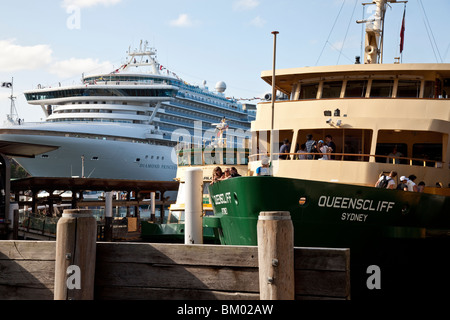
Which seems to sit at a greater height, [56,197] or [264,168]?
[264,168]

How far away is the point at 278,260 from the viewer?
20.0 ft

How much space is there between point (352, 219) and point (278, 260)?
6117mm

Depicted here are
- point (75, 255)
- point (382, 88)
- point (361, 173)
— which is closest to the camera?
point (75, 255)

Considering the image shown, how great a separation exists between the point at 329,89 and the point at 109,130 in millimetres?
36189

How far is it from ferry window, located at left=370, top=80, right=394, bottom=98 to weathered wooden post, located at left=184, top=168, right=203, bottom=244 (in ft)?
21.2

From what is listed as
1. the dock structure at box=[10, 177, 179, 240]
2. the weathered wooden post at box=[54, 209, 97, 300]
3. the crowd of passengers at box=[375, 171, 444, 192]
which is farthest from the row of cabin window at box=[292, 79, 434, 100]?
the weathered wooden post at box=[54, 209, 97, 300]

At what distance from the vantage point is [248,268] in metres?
6.37

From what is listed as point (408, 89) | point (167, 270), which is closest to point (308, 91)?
point (408, 89)

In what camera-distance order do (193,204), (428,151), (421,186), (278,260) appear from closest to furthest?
1. (278,260)
2. (193,204)
3. (421,186)
4. (428,151)

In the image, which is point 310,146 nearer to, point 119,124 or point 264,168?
point 264,168

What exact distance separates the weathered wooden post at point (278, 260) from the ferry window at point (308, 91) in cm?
1031

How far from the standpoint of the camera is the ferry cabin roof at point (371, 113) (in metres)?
14.5

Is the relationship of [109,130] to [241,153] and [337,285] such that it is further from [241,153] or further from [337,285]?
[337,285]

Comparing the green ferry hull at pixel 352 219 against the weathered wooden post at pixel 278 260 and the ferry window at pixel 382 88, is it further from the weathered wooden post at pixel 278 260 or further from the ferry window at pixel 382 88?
the weathered wooden post at pixel 278 260
